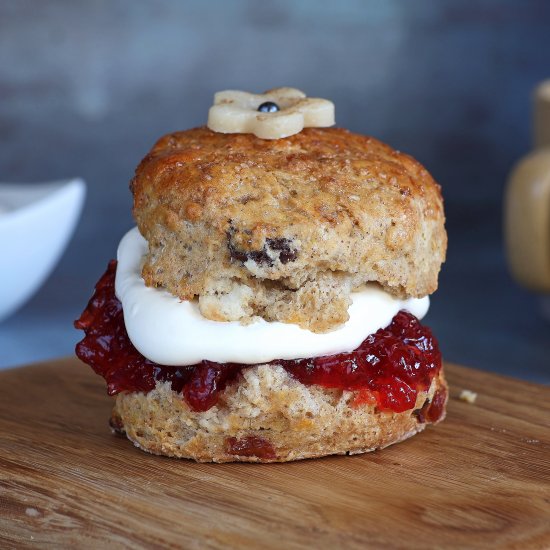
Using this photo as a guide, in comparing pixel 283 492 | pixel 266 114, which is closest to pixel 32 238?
pixel 266 114

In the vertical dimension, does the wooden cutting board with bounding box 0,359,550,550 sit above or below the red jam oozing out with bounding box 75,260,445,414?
below

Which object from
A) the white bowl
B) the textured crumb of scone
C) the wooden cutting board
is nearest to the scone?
the textured crumb of scone

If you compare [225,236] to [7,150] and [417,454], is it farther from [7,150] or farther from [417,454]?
[7,150]

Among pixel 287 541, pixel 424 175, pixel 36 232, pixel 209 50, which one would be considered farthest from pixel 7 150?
pixel 287 541

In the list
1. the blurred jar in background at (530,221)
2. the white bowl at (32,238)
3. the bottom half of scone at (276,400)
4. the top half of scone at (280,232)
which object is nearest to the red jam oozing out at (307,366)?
the bottom half of scone at (276,400)

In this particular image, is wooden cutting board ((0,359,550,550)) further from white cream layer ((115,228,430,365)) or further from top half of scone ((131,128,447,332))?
top half of scone ((131,128,447,332))

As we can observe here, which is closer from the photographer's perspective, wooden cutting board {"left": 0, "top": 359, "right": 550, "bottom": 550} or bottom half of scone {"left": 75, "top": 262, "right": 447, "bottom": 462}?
wooden cutting board {"left": 0, "top": 359, "right": 550, "bottom": 550}

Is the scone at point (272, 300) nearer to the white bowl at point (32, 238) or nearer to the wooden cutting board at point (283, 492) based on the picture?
the wooden cutting board at point (283, 492)

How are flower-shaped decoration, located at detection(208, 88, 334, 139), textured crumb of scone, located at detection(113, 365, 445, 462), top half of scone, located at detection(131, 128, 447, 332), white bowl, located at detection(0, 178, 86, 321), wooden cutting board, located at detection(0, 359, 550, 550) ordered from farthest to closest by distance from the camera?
white bowl, located at detection(0, 178, 86, 321), flower-shaped decoration, located at detection(208, 88, 334, 139), textured crumb of scone, located at detection(113, 365, 445, 462), top half of scone, located at detection(131, 128, 447, 332), wooden cutting board, located at detection(0, 359, 550, 550)
